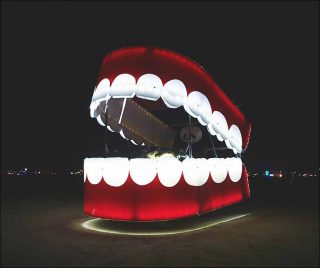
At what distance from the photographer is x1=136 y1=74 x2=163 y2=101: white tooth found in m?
8.70

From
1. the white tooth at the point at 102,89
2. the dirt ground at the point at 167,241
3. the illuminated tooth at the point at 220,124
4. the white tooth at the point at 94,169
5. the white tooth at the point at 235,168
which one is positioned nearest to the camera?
the dirt ground at the point at 167,241

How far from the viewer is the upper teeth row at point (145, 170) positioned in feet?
27.5

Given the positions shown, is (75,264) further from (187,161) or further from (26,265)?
(187,161)

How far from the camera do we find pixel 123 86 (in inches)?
348

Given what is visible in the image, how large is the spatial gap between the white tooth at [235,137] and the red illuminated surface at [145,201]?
269 centimetres

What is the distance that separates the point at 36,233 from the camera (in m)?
8.07

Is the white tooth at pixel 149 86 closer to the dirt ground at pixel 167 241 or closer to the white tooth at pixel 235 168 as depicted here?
the dirt ground at pixel 167 241

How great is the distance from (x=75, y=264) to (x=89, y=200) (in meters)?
3.74

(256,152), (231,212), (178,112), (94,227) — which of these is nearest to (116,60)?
(94,227)

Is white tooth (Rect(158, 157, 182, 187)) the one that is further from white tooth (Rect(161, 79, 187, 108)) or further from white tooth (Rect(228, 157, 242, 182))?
white tooth (Rect(228, 157, 242, 182))

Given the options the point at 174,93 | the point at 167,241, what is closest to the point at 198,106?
the point at 174,93

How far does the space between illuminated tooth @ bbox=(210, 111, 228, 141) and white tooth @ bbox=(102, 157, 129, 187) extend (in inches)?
124

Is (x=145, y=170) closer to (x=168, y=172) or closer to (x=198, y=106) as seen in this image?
(x=168, y=172)

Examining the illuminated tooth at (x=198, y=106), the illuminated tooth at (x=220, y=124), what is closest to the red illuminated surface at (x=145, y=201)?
the illuminated tooth at (x=198, y=106)
